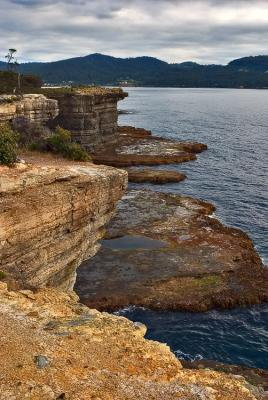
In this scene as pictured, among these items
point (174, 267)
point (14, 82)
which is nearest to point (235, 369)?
point (174, 267)

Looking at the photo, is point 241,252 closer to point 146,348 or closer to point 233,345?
point 233,345

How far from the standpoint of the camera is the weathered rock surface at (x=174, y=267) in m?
44.7

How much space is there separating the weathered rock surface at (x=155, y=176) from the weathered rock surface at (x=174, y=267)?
23.0m

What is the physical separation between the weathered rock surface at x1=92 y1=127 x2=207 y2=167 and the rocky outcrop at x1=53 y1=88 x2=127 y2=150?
13.4 feet

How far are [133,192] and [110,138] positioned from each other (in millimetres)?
44975

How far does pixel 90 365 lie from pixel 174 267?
1236 inches

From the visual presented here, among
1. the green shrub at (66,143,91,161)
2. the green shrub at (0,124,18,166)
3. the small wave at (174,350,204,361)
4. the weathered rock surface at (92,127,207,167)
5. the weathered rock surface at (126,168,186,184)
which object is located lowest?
the small wave at (174,350,204,361)

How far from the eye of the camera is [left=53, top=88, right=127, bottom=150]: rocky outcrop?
102062 mm

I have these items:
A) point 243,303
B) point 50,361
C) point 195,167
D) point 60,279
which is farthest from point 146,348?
point 195,167

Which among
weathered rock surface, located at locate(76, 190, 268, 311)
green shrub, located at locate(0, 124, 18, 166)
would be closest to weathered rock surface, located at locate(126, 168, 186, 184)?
weathered rock surface, located at locate(76, 190, 268, 311)

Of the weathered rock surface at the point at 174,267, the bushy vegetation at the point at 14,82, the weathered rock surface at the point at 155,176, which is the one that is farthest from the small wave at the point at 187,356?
the bushy vegetation at the point at 14,82

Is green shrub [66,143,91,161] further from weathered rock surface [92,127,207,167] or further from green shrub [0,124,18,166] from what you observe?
weathered rock surface [92,127,207,167]

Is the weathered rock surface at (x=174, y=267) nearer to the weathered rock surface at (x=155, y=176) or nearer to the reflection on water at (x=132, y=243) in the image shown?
the reflection on water at (x=132, y=243)

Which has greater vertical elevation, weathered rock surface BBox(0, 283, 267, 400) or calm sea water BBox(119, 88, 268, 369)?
weathered rock surface BBox(0, 283, 267, 400)
